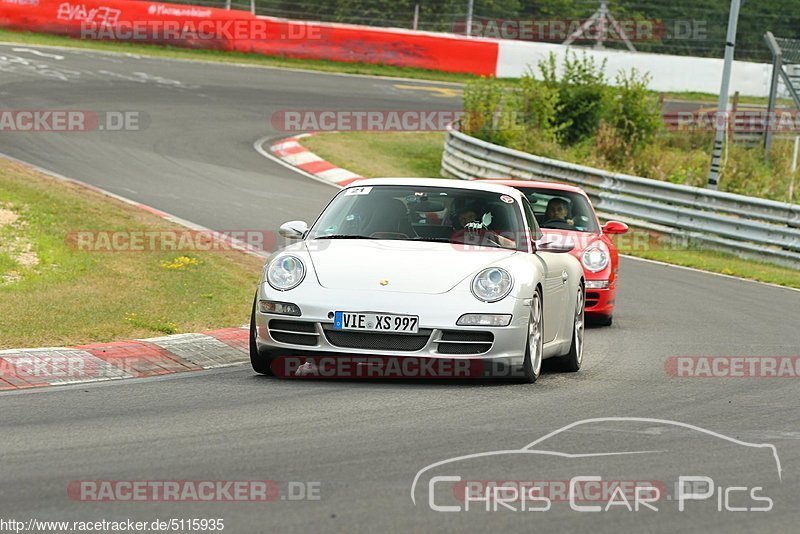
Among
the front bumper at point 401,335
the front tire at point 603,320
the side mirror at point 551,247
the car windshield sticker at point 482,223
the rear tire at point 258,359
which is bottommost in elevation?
the front tire at point 603,320

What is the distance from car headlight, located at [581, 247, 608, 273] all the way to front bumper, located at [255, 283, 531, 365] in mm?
4708

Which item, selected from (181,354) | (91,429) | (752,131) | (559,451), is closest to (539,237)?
(181,354)

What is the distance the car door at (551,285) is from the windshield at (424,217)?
0.23 m

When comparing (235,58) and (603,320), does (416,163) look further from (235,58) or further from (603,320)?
(603,320)

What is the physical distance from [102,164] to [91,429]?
15.0m

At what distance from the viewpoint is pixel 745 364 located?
10.1 m

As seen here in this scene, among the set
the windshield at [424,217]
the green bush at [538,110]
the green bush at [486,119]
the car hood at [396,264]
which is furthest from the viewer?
the green bush at [538,110]

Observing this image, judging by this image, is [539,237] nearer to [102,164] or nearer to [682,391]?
[682,391]

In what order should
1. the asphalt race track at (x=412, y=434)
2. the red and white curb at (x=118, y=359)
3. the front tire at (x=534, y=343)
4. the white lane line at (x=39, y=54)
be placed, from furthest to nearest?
1. the white lane line at (x=39, y=54)
2. the front tire at (x=534, y=343)
3. the red and white curb at (x=118, y=359)
4. the asphalt race track at (x=412, y=434)

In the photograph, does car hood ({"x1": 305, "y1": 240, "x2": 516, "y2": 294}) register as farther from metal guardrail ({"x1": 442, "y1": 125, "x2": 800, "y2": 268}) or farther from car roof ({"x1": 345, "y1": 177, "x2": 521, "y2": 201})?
metal guardrail ({"x1": 442, "y1": 125, "x2": 800, "y2": 268})

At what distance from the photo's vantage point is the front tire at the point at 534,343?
8.44 m

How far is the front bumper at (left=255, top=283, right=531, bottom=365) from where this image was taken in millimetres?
8062

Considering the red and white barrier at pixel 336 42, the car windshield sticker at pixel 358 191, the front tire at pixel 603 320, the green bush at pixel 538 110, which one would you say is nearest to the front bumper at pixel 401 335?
the car windshield sticker at pixel 358 191

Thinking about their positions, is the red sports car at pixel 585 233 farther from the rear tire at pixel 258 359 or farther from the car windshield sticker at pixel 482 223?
the rear tire at pixel 258 359
